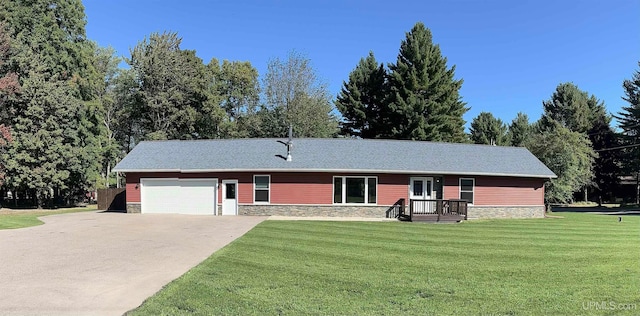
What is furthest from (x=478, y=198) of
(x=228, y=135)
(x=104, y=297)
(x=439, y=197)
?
(x=228, y=135)

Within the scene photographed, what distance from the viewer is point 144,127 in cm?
3888

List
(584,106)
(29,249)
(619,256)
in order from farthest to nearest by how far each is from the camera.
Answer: (584,106) → (29,249) → (619,256)

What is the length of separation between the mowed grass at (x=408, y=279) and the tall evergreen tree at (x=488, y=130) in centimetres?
4719

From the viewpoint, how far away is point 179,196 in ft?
68.6

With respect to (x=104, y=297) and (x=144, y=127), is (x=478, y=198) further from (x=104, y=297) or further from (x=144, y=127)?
(x=144, y=127)

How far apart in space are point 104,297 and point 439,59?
117 ft

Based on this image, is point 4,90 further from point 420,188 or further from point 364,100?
point 364,100

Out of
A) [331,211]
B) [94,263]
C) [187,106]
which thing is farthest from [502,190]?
[187,106]

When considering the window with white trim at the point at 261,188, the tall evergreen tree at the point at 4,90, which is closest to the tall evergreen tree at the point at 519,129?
the window with white trim at the point at 261,188

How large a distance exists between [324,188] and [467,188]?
7854mm

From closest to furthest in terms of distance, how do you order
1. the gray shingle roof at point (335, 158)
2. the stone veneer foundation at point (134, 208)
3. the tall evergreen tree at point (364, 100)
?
the gray shingle roof at point (335, 158) → the stone veneer foundation at point (134, 208) → the tall evergreen tree at point (364, 100)

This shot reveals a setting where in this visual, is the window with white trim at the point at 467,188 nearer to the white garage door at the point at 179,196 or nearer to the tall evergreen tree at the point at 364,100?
the white garage door at the point at 179,196

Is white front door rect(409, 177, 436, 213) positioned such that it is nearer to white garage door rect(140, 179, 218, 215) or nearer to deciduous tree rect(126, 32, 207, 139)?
white garage door rect(140, 179, 218, 215)

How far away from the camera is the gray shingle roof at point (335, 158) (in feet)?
65.8
